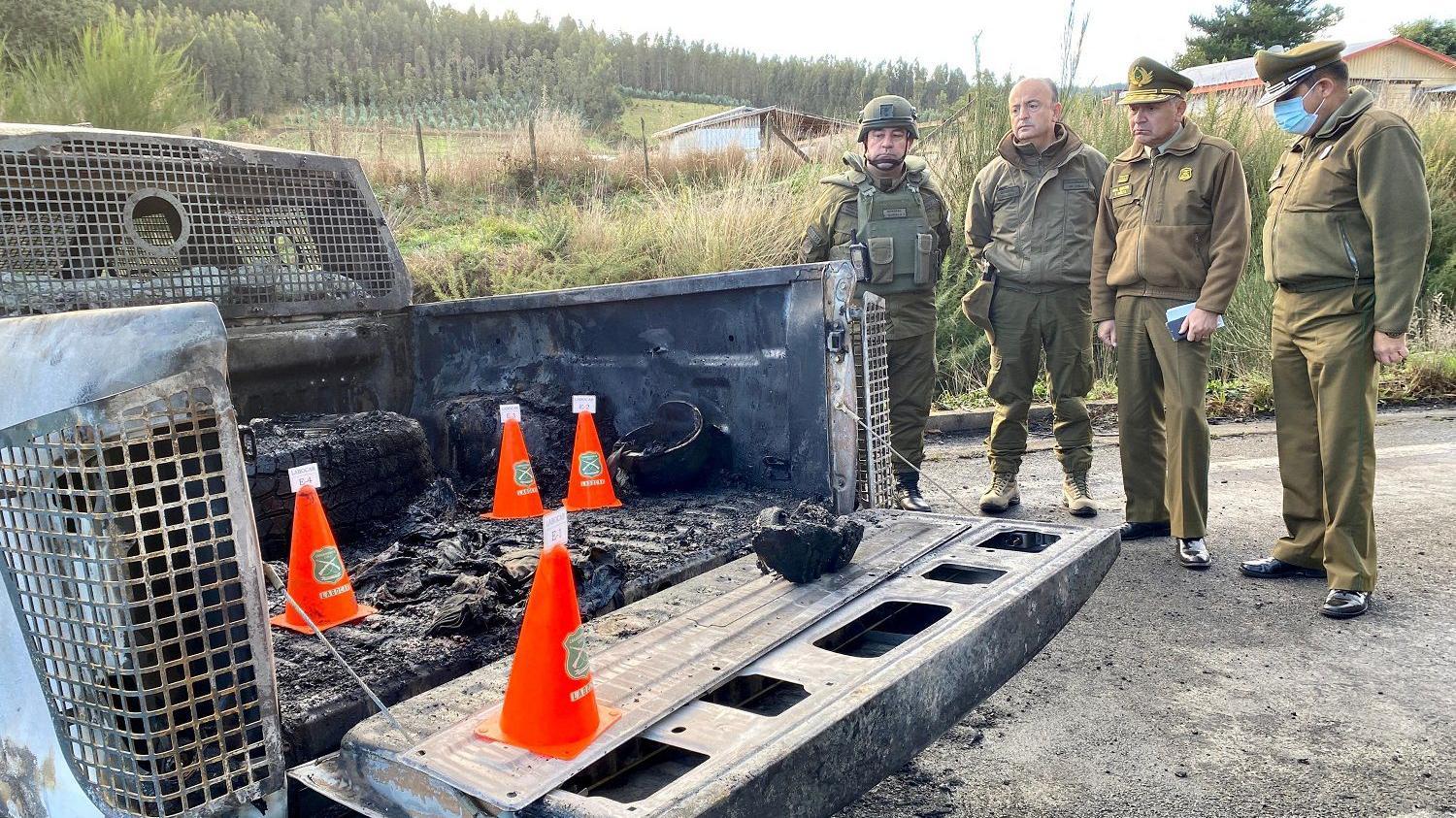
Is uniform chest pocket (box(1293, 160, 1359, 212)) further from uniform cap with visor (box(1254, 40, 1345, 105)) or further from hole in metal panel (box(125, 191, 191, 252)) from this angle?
hole in metal panel (box(125, 191, 191, 252))

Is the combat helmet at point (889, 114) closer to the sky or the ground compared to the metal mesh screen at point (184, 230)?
closer to the sky

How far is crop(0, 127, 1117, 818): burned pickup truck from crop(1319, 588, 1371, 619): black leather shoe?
1835mm

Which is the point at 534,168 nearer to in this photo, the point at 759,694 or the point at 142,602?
the point at 759,694

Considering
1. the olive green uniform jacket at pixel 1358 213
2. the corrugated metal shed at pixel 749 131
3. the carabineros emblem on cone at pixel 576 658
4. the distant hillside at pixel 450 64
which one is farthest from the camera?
the distant hillside at pixel 450 64

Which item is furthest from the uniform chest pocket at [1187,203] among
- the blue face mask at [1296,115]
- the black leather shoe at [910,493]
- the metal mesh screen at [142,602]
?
the metal mesh screen at [142,602]

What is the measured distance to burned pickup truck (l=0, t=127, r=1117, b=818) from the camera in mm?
1447

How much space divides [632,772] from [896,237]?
393 centimetres

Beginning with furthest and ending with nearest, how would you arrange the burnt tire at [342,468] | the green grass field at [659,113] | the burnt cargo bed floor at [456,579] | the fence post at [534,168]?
the green grass field at [659,113] < the fence post at [534,168] < the burnt tire at [342,468] < the burnt cargo bed floor at [456,579]

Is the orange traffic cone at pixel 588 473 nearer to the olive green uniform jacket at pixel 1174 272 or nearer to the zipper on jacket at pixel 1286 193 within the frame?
the olive green uniform jacket at pixel 1174 272

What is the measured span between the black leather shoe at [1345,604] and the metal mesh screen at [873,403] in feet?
6.56

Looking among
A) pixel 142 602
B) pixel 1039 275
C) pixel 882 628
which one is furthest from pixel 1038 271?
pixel 142 602

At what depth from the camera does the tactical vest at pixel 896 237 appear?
5.18 metres

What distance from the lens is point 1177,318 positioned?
432 centimetres

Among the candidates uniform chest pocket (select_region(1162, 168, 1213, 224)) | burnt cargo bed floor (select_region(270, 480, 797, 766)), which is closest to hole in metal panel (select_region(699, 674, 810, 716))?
burnt cargo bed floor (select_region(270, 480, 797, 766))
